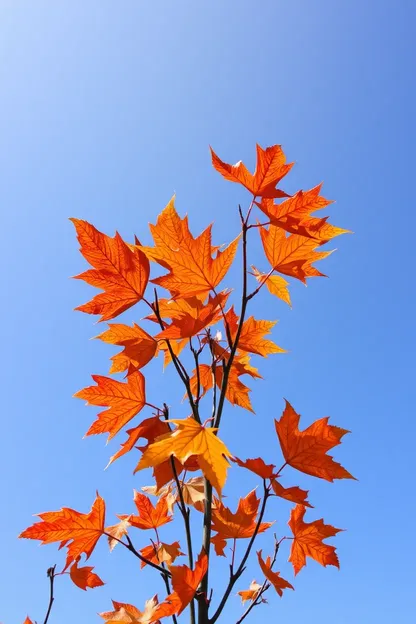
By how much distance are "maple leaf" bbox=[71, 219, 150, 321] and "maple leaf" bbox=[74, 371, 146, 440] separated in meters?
0.18

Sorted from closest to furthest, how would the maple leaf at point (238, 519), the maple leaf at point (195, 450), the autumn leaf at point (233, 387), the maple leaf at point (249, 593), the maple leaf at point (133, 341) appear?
1. the maple leaf at point (195, 450)
2. the maple leaf at point (133, 341)
3. the maple leaf at point (238, 519)
4. the autumn leaf at point (233, 387)
5. the maple leaf at point (249, 593)

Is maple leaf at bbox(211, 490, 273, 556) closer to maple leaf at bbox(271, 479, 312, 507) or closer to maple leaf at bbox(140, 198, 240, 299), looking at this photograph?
maple leaf at bbox(271, 479, 312, 507)

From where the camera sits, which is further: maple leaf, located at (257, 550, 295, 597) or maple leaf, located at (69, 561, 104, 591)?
maple leaf, located at (69, 561, 104, 591)

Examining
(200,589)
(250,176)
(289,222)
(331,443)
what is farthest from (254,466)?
(250,176)

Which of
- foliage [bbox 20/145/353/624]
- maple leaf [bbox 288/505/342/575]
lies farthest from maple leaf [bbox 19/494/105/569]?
maple leaf [bbox 288/505/342/575]

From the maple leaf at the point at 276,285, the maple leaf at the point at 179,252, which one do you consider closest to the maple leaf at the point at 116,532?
the maple leaf at the point at 179,252

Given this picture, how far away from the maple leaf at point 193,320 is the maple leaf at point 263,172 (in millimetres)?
300

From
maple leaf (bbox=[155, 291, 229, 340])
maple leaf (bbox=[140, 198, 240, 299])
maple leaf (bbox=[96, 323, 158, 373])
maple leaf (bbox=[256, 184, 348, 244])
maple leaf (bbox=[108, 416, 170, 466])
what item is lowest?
maple leaf (bbox=[108, 416, 170, 466])

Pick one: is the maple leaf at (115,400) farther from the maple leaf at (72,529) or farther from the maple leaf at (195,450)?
the maple leaf at (195,450)

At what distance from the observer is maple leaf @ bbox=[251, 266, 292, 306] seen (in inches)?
57.3

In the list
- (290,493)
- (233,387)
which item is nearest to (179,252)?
(233,387)

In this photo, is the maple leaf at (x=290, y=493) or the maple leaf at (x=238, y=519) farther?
the maple leaf at (x=238, y=519)

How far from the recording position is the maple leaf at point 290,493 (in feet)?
3.92

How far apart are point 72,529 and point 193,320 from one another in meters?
0.63
